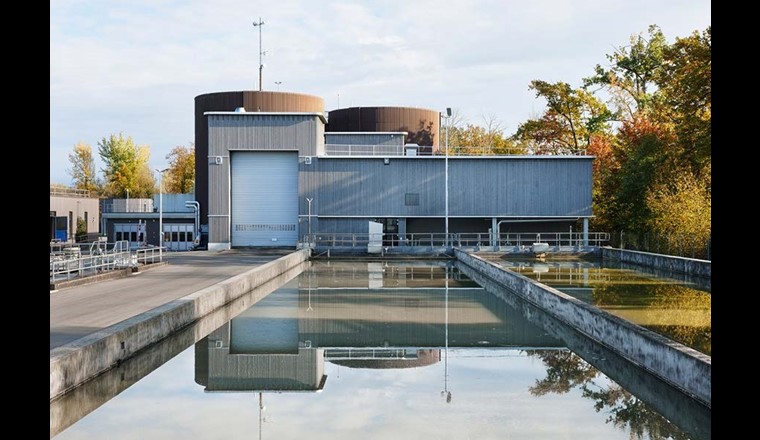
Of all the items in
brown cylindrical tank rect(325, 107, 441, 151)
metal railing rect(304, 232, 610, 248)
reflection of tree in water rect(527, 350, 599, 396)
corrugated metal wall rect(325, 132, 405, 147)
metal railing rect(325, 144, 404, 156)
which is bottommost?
reflection of tree in water rect(527, 350, 599, 396)

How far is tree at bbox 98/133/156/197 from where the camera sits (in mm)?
84188

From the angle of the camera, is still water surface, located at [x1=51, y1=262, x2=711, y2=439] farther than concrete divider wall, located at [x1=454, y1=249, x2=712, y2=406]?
No

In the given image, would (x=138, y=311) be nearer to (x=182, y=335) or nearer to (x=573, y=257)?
(x=182, y=335)

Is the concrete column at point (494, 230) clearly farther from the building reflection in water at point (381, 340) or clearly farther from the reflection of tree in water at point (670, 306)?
the building reflection in water at point (381, 340)

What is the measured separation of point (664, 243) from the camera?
3888cm

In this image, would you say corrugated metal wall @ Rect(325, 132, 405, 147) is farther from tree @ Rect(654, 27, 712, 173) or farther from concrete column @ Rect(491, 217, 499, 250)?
tree @ Rect(654, 27, 712, 173)

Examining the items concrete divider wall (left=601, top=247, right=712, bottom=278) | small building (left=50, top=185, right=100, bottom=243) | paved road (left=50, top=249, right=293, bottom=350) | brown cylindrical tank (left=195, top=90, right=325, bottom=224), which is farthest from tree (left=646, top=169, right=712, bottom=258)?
small building (left=50, top=185, right=100, bottom=243)

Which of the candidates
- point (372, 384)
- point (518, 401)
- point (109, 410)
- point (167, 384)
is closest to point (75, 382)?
point (109, 410)

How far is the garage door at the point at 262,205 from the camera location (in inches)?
1902

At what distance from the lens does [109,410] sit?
9898 mm

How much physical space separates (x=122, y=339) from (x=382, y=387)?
14.3 ft

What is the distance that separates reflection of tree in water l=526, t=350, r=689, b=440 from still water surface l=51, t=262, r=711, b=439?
0.09 feet

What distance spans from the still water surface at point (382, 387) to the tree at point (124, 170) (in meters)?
69.7

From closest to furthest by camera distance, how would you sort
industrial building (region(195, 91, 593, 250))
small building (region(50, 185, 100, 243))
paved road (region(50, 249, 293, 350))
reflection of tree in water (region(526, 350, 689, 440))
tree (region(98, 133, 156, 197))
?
reflection of tree in water (region(526, 350, 689, 440)) → paved road (region(50, 249, 293, 350)) → industrial building (region(195, 91, 593, 250)) → small building (region(50, 185, 100, 243)) → tree (region(98, 133, 156, 197))
